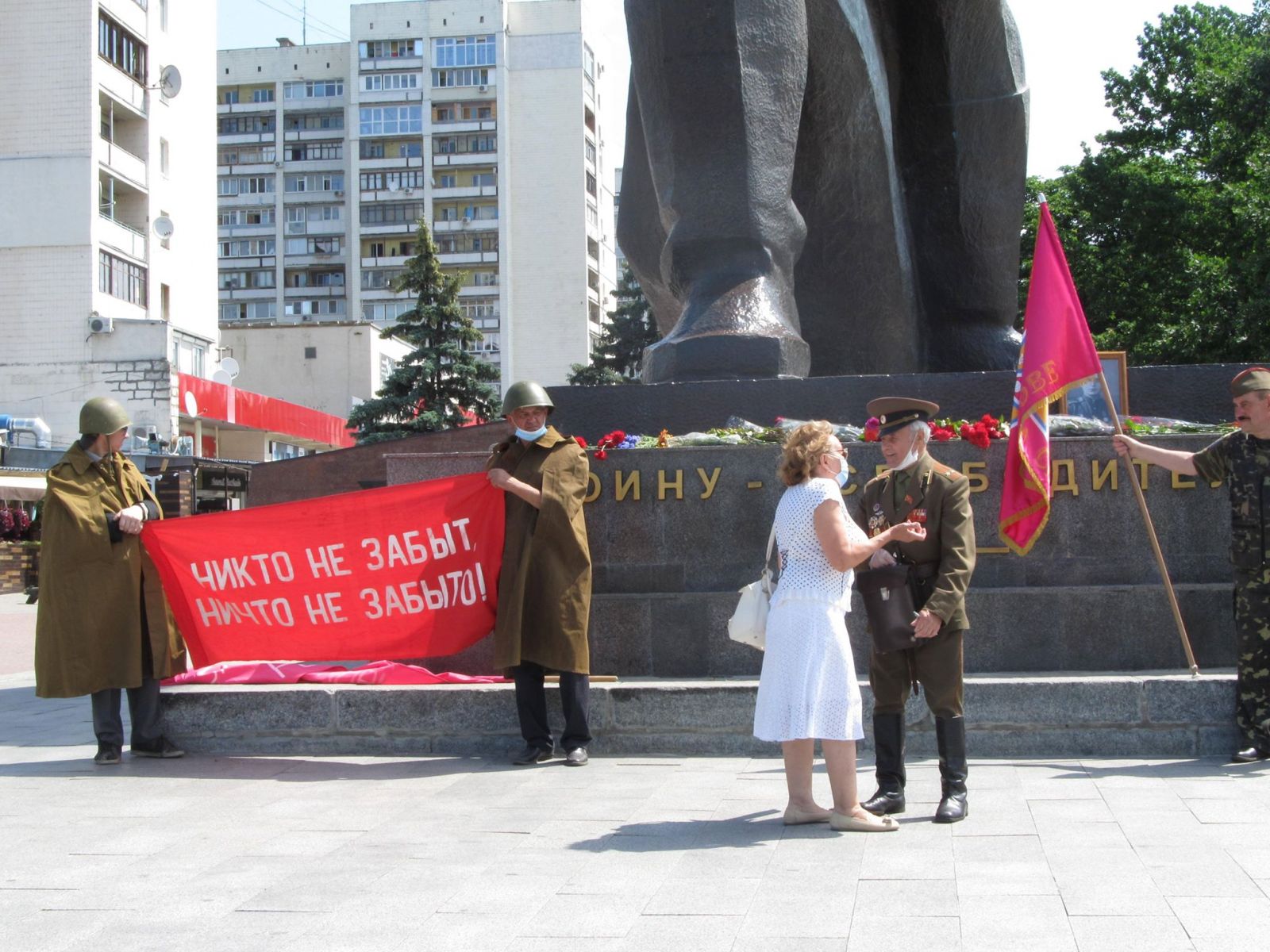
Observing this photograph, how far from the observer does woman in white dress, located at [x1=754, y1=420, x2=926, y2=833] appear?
4.90 m

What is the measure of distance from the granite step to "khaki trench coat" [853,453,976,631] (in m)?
1.23

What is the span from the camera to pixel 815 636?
16.3 ft

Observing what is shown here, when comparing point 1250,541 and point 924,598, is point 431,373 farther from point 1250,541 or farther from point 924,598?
point 924,598

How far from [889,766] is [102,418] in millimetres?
3884

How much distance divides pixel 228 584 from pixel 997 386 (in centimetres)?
410

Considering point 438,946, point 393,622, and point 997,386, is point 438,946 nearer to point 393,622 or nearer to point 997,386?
point 393,622

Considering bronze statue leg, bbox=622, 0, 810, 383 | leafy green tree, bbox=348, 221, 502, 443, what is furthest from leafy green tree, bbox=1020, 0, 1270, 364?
bronze statue leg, bbox=622, 0, 810, 383

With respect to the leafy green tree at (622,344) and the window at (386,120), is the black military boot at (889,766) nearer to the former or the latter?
the leafy green tree at (622,344)

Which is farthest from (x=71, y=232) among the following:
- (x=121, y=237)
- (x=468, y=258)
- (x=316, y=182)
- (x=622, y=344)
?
(x=316, y=182)

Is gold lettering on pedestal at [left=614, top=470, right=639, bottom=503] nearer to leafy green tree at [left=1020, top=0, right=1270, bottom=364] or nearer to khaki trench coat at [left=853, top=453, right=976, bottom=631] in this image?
khaki trench coat at [left=853, top=453, right=976, bottom=631]

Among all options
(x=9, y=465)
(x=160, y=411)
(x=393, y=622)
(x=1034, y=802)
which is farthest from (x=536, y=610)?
(x=160, y=411)

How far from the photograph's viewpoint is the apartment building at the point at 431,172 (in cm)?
7594

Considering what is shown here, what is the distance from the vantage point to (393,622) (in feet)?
23.4

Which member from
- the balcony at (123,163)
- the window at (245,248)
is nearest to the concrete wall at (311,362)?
the balcony at (123,163)
